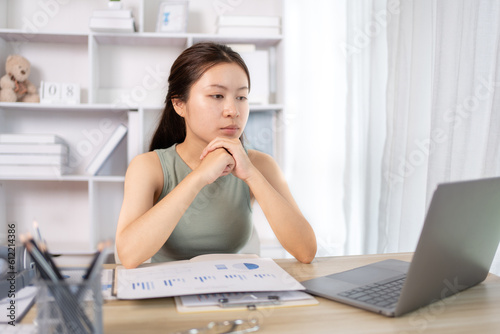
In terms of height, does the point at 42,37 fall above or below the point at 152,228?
above

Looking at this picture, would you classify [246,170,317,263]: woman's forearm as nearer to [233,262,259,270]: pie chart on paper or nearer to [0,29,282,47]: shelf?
[233,262,259,270]: pie chart on paper

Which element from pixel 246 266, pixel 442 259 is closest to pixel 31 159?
pixel 246 266

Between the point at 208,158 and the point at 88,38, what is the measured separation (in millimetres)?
1503

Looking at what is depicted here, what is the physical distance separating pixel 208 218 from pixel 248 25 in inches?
55.5

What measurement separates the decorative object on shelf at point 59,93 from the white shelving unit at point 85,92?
7 cm

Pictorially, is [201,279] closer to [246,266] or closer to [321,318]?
[246,266]

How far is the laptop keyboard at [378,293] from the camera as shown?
72cm

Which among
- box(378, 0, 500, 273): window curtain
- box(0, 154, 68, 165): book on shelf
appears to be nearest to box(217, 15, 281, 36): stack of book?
box(378, 0, 500, 273): window curtain

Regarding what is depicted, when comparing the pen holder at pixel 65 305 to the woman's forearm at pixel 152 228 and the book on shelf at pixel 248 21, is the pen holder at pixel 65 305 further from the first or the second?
the book on shelf at pixel 248 21

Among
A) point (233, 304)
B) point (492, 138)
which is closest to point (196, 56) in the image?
point (233, 304)

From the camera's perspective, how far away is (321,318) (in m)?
0.68

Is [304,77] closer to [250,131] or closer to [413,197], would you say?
[250,131]

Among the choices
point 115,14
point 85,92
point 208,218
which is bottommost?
point 208,218

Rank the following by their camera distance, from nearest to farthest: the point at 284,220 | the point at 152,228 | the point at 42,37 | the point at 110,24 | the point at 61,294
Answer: the point at 61,294, the point at 152,228, the point at 284,220, the point at 110,24, the point at 42,37
